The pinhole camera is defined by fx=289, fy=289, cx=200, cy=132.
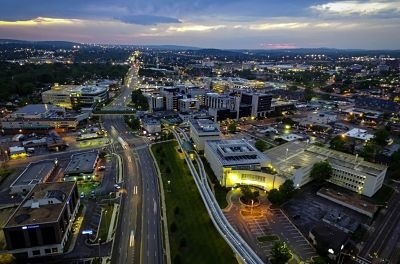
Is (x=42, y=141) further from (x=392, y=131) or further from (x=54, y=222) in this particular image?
(x=392, y=131)

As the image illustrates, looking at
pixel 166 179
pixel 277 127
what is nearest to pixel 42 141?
pixel 166 179

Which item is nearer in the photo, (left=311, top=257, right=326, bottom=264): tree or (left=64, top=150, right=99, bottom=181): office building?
(left=311, top=257, right=326, bottom=264): tree

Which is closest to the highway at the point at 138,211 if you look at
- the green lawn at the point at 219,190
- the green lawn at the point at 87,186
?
the green lawn at the point at 87,186

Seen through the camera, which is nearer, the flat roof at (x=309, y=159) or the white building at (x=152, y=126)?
the flat roof at (x=309, y=159)

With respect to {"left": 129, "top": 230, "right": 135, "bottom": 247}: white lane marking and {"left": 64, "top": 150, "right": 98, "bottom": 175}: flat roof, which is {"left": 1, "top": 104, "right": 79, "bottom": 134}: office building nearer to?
{"left": 64, "top": 150, "right": 98, "bottom": 175}: flat roof

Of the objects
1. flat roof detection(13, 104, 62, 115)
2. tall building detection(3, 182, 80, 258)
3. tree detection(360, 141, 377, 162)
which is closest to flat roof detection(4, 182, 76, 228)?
tall building detection(3, 182, 80, 258)

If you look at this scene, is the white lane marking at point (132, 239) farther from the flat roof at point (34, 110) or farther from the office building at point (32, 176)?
the flat roof at point (34, 110)
